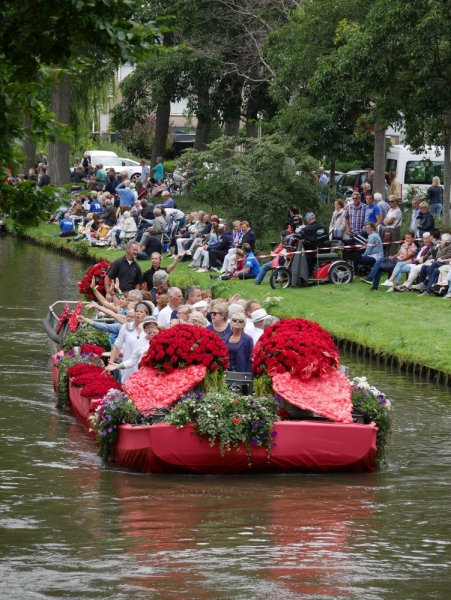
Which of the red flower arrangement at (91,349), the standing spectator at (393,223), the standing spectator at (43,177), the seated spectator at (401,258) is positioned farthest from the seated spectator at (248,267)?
the standing spectator at (43,177)

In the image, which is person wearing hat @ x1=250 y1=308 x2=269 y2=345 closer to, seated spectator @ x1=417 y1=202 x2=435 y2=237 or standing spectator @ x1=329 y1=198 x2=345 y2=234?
seated spectator @ x1=417 y1=202 x2=435 y2=237

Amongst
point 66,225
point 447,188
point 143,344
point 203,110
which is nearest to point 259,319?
point 143,344

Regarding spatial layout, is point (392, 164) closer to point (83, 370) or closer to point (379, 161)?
point (379, 161)

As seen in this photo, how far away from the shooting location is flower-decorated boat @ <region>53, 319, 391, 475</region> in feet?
42.9

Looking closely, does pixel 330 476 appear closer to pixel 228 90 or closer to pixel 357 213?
pixel 357 213

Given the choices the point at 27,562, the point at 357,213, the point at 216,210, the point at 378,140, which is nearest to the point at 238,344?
the point at 27,562

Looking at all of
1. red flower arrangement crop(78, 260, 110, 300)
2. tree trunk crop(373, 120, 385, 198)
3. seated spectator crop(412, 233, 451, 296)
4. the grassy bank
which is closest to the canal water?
the grassy bank

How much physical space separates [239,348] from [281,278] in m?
12.4

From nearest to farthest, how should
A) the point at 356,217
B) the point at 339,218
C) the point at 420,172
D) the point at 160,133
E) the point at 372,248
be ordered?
the point at 372,248 → the point at 356,217 → the point at 339,218 → the point at 420,172 → the point at 160,133

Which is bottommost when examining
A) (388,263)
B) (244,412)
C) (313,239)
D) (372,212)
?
(244,412)

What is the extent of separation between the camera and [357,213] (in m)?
28.5

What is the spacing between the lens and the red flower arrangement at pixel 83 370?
16344mm

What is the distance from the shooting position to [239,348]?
14.8m

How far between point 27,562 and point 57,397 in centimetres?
702
